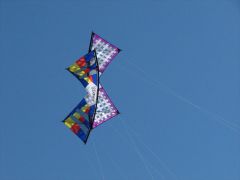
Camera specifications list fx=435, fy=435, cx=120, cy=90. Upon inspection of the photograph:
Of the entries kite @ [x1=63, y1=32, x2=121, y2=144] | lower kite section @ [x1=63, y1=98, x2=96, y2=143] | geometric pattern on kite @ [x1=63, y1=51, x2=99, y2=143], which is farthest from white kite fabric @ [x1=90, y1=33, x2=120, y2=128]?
lower kite section @ [x1=63, y1=98, x2=96, y2=143]

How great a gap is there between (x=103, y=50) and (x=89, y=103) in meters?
2.87

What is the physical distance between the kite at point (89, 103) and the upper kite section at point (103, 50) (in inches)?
9.2

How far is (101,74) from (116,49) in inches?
59.8

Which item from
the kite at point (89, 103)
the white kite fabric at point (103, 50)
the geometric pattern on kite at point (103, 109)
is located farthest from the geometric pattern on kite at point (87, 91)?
the white kite fabric at point (103, 50)

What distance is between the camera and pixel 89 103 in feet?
70.8

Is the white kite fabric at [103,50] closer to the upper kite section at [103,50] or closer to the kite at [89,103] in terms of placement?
the upper kite section at [103,50]

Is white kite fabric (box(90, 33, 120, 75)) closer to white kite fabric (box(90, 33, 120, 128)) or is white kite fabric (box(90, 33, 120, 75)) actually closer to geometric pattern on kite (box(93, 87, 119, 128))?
white kite fabric (box(90, 33, 120, 128))

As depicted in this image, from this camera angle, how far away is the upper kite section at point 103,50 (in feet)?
72.9

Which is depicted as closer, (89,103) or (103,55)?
(89,103)

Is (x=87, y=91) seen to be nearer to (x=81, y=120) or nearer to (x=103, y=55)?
(x=81, y=120)

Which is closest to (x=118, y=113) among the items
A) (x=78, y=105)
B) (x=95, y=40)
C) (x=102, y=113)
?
(x=102, y=113)

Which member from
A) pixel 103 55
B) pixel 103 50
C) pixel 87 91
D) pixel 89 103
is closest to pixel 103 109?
pixel 89 103

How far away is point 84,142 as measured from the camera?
21.3 metres

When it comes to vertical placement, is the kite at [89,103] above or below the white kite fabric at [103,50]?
below
